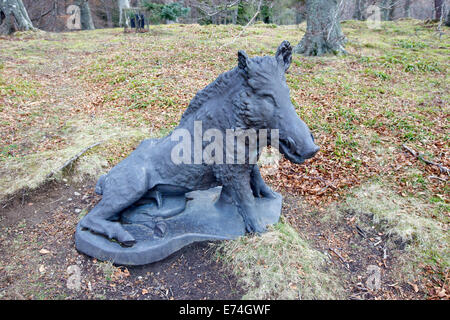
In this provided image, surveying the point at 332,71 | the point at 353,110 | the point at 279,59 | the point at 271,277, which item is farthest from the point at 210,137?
the point at 332,71

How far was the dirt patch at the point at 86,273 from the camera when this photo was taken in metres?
2.77

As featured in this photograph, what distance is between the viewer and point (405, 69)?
858cm

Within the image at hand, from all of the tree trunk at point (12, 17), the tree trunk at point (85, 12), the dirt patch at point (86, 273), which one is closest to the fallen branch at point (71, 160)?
the dirt patch at point (86, 273)

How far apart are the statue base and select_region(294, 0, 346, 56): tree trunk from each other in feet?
23.8

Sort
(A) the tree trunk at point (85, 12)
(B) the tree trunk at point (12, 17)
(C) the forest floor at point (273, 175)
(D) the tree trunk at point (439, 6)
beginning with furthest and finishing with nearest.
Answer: (A) the tree trunk at point (85, 12) → (B) the tree trunk at point (12, 17) → (D) the tree trunk at point (439, 6) → (C) the forest floor at point (273, 175)

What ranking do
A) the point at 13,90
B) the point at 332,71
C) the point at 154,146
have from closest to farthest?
the point at 154,146 < the point at 13,90 < the point at 332,71

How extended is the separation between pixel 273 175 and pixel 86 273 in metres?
2.96

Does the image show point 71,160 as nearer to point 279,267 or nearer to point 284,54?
point 279,267

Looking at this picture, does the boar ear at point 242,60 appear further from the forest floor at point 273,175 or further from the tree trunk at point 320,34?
the tree trunk at point 320,34

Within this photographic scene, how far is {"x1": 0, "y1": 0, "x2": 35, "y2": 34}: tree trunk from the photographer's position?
42.0ft

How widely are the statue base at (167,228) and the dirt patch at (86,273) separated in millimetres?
121

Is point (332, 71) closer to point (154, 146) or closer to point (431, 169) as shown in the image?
point (431, 169)

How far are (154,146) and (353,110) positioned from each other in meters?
4.90

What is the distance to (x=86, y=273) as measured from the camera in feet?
9.63
